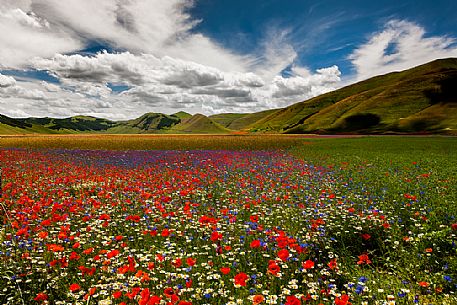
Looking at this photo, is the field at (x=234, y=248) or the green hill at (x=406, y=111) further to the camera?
the green hill at (x=406, y=111)

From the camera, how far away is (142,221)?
7574 mm

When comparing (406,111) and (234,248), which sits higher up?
(406,111)

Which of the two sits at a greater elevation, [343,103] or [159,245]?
[343,103]

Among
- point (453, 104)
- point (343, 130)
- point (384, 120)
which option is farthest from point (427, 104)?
point (343, 130)

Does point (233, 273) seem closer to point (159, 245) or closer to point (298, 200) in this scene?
point (159, 245)

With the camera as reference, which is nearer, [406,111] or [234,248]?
[234,248]

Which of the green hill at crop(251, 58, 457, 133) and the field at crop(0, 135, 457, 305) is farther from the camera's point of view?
the green hill at crop(251, 58, 457, 133)

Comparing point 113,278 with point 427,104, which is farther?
point 427,104

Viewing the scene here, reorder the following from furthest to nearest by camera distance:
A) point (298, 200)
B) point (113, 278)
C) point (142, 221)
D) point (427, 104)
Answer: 1. point (427, 104)
2. point (298, 200)
3. point (142, 221)
4. point (113, 278)

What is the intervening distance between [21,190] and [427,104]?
165m

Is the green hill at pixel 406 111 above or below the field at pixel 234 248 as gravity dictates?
above

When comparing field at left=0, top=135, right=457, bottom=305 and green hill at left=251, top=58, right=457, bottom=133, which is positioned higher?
green hill at left=251, top=58, right=457, bottom=133

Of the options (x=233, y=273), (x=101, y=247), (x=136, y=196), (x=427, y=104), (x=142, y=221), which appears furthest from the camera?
(x=427, y=104)

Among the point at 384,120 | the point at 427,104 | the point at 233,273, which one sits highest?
the point at 427,104
